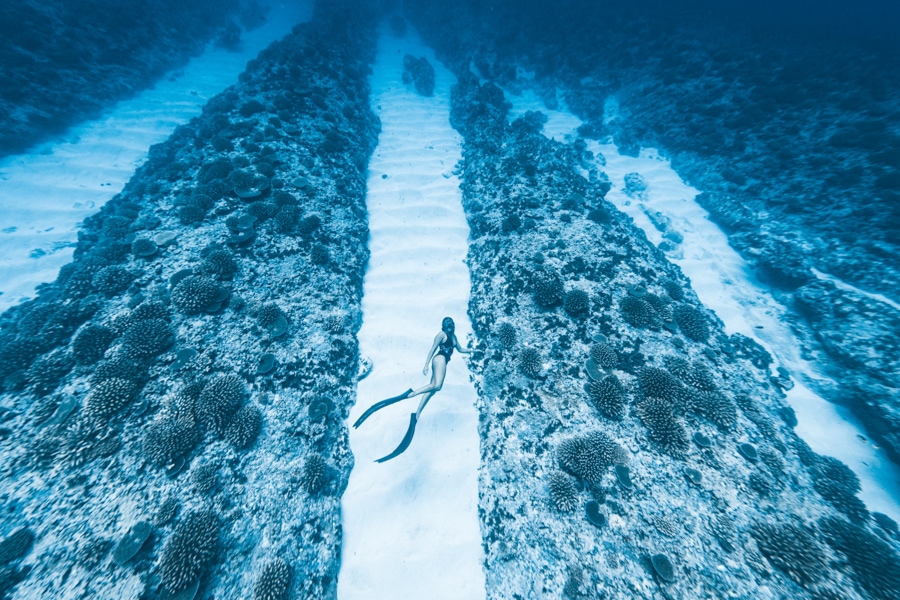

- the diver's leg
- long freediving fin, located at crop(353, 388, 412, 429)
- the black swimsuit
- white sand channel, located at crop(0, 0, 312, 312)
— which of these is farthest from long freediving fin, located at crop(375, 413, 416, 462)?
white sand channel, located at crop(0, 0, 312, 312)

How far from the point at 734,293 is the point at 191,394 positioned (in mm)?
14305

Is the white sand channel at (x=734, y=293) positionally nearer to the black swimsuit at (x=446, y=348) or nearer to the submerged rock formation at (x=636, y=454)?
the submerged rock formation at (x=636, y=454)

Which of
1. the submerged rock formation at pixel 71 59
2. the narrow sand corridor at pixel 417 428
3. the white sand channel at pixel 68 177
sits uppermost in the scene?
the submerged rock formation at pixel 71 59

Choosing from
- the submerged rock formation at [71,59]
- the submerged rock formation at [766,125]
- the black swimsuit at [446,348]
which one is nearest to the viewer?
the black swimsuit at [446,348]

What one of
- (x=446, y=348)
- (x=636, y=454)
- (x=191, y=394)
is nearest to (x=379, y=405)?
(x=446, y=348)

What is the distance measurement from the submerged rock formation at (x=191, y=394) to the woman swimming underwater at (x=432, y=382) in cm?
95

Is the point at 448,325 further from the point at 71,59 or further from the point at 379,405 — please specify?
the point at 71,59

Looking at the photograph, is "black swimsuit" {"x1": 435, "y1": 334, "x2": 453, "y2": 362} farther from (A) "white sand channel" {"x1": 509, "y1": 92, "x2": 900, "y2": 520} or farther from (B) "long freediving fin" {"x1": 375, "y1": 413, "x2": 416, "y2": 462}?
(A) "white sand channel" {"x1": 509, "y1": 92, "x2": 900, "y2": 520}

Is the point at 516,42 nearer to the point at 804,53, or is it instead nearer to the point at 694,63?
the point at 694,63

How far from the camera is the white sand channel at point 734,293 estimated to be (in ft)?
19.7

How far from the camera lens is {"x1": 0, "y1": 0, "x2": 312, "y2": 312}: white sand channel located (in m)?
8.62

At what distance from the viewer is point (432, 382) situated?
6.40 metres

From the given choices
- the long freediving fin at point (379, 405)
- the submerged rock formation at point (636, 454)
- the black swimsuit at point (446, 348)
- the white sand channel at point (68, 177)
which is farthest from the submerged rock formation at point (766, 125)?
the white sand channel at point (68, 177)

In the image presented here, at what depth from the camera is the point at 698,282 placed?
30.9ft
